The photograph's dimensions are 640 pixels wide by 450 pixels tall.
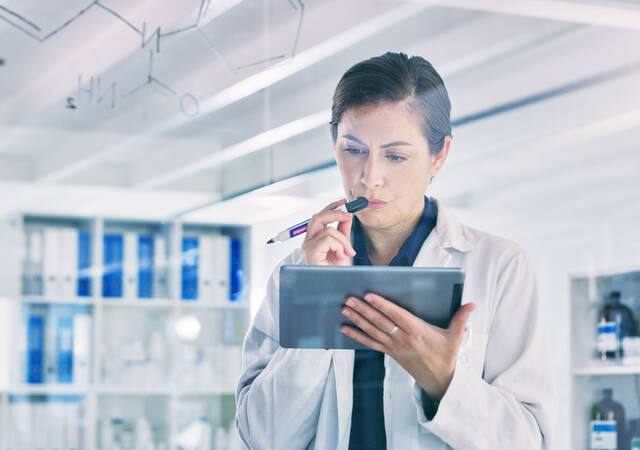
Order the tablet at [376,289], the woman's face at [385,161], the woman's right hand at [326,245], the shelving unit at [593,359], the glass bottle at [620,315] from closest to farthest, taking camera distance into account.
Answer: the tablet at [376,289]
the woman's right hand at [326,245]
the woman's face at [385,161]
the shelving unit at [593,359]
the glass bottle at [620,315]

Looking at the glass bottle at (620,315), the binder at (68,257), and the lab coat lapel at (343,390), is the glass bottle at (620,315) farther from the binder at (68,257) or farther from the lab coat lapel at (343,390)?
the binder at (68,257)

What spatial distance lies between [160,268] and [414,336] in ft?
2.22

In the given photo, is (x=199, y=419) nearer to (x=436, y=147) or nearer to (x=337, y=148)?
(x=337, y=148)

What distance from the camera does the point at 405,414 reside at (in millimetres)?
1465

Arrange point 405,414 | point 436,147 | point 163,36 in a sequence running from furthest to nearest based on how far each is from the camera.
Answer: point 163,36 < point 436,147 < point 405,414

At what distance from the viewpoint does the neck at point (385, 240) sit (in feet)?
4.98

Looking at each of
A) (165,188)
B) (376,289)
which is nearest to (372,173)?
(376,289)

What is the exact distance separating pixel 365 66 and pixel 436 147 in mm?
215

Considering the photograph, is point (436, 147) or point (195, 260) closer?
point (436, 147)

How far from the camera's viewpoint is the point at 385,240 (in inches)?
60.4

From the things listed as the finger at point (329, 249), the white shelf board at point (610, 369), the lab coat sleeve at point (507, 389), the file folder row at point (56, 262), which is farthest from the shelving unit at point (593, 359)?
the file folder row at point (56, 262)

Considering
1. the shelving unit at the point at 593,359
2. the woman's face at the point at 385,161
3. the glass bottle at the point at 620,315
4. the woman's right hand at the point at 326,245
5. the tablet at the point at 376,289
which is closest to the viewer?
→ the tablet at the point at 376,289

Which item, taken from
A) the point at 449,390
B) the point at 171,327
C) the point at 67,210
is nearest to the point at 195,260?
the point at 171,327

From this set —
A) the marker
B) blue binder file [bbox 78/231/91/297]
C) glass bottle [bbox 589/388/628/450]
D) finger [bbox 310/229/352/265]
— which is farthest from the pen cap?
glass bottle [bbox 589/388/628/450]
